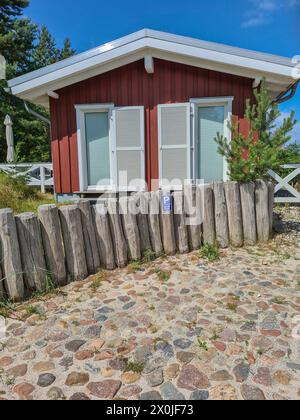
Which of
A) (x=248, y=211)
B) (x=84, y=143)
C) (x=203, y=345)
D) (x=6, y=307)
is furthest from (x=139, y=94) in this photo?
(x=203, y=345)

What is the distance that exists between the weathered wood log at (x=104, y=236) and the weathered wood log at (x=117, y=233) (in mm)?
54

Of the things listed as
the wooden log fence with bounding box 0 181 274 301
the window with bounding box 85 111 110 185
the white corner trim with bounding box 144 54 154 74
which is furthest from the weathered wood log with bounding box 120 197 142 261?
the white corner trim with bounding box 144 54 154 74

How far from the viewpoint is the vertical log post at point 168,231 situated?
3.86 metres

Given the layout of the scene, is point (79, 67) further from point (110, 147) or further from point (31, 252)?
point (31, 252)

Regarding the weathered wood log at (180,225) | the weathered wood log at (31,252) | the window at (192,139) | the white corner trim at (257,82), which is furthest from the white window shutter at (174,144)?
the weathered wood log at (31,252)

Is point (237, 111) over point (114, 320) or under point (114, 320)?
over

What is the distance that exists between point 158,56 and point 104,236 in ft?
14.8

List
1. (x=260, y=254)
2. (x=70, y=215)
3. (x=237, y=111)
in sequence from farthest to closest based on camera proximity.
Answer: (x=237, y=111), (x=260, y=254), (x=70, y=215)

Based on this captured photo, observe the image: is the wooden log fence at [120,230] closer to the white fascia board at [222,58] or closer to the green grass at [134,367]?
the green grass at [134,367]

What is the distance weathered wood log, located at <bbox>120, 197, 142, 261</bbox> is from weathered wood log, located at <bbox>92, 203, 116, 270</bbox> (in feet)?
0.74

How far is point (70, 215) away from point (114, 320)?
128 centimetres

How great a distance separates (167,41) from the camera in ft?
19.1
